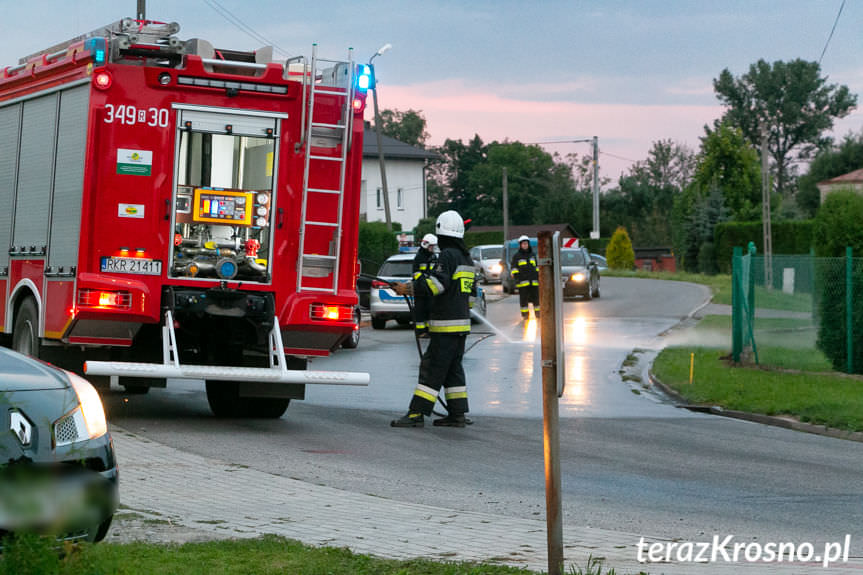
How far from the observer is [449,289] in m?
12.8

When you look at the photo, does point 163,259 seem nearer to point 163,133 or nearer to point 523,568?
point 163,133

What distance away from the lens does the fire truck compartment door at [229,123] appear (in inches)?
470

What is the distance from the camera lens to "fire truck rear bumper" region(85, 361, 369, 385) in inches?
439

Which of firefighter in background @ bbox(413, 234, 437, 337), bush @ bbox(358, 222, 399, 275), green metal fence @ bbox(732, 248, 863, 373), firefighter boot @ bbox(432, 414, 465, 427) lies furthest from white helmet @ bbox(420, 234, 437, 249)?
bush @ bbox(358, 222, 399, 275)

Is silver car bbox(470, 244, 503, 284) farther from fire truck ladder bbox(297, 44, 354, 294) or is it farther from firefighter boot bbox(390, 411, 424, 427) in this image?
fire truck ladder bbox(297, 44, 354, 294)

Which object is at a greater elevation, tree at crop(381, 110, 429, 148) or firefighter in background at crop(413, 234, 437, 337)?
tree at crop(381, 110, 429, 148)

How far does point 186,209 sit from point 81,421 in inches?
243

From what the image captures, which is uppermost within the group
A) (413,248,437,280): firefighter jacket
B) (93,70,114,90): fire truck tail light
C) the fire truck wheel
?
(93,70,114,90): fire truck tail light

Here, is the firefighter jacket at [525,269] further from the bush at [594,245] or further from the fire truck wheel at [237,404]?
the bush at [594,245]

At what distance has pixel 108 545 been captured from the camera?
6.26 metres

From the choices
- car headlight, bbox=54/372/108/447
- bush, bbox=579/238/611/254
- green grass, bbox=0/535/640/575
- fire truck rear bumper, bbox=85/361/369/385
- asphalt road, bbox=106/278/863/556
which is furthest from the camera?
bush, bbox=579/238/611/254

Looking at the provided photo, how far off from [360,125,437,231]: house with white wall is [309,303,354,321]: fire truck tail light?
6516 centimetres

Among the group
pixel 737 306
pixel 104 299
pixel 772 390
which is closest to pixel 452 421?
pixel 104 299

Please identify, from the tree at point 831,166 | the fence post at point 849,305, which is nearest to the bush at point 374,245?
the fence post at point 849,305
